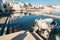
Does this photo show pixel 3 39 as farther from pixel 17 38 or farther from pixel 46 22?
pixel 46 22

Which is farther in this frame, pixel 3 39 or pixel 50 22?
pixel 50 22

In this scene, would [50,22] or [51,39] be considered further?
→ [50,22]

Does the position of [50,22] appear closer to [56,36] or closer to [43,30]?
[43,30]

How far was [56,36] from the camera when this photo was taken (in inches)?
998

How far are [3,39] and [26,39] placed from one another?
2.86 metres

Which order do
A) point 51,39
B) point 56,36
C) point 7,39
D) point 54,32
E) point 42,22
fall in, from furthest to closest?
point 42,22, point 54,32, point 56,36, point 51,39, point 7,39

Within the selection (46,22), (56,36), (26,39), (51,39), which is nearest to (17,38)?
(26,39)

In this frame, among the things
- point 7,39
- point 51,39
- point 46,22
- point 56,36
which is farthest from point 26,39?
point 46,22

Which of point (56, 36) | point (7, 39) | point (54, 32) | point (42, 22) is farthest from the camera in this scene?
point (42, 22)

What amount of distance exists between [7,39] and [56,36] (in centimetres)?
1062

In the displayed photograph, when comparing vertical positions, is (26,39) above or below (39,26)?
above

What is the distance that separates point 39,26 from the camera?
96.3ft

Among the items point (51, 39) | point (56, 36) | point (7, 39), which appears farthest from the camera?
point (56, 36)

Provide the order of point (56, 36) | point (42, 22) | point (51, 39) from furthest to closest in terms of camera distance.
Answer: point (42, 22) → point (56, 36) → point (51, 39)
